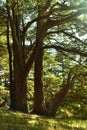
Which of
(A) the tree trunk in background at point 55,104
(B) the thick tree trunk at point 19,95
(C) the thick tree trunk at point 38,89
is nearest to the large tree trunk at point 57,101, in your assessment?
(A) the tree trunk in background at point 55,104

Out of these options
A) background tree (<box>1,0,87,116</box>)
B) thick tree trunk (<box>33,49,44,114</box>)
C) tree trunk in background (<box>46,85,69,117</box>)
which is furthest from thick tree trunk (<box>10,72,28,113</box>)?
tree trunk in background (<box>46,85,69,117</box>)

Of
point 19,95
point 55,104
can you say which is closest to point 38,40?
point 19,95

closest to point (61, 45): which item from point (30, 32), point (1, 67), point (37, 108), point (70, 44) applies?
point (70, 44)

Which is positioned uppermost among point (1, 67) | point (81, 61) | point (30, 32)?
point (30, 32)

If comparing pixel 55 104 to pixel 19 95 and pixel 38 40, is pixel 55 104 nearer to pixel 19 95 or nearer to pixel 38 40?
pixel 19 95

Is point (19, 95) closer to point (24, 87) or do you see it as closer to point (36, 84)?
point (24, 87)

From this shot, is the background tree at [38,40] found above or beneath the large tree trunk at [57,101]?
above

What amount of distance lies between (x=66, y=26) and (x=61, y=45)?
49.3 inches

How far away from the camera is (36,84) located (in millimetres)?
21047

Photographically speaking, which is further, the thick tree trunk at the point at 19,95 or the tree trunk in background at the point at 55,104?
the tree trunk in background at the point at 55,104

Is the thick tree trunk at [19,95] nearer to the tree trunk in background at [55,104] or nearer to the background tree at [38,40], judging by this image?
the background tree at [38,40]

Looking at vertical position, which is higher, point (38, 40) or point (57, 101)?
point (38, 40)

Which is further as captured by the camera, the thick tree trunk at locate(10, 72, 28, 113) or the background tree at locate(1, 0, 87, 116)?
the thick tree trunk at locate(10, 72, 28, 113)

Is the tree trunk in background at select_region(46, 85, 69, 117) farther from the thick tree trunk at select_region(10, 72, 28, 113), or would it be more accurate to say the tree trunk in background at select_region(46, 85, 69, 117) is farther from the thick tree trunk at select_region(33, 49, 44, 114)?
the thick tree trunk at select_region(10, 72, 28, 113)
